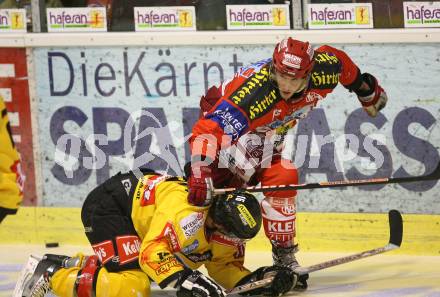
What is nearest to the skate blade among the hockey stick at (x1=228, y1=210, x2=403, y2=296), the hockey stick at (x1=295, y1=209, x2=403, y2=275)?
the hockey stick at (x1=228, y1=210, x2=403, y2=296)

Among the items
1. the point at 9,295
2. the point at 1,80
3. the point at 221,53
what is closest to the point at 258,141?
the point at 221,53

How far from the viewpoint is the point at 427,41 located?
6766 millimetres

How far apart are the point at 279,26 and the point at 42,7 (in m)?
1.57

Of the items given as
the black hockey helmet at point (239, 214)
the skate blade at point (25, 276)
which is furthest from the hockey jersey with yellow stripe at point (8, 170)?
the black hockey helmet at point (239, 214)

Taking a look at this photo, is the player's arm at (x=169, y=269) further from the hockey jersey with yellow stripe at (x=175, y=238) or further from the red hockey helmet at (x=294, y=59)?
the red hockey helmet at (x=294, y=59)

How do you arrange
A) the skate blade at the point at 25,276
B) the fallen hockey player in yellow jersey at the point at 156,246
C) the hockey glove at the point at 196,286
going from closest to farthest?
1. the hockey glove at the point at 196,286
2. the fallen hockey player in yellow jersey at the point at 156,246
3. the skate blade at the point at 25,276

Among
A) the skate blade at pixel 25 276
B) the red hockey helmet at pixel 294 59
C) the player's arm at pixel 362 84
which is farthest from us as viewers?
the player's arm at pixel 362 84

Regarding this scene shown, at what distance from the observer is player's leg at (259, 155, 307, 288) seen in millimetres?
6133

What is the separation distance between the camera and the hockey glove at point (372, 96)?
20.8 feet

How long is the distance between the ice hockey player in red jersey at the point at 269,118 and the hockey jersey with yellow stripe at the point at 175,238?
11 cm

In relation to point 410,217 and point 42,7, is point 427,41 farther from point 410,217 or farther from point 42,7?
point 42,7

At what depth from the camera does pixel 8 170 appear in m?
5.48

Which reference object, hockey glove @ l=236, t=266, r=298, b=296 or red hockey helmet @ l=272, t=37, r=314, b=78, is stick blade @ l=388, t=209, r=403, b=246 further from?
red hockey helmet @ l=272, t=37, r=314, b=78

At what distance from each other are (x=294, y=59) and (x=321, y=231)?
159 cm
